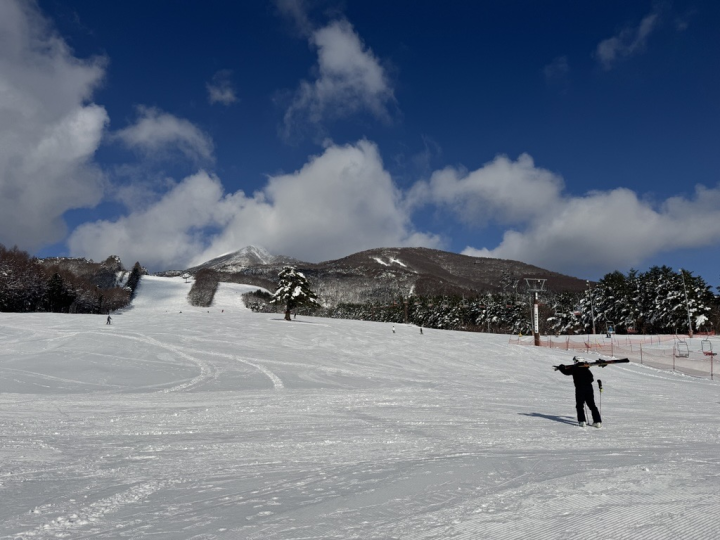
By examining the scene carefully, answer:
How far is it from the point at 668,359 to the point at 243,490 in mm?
34794

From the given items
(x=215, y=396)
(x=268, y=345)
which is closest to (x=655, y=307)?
(x=268, y=345)

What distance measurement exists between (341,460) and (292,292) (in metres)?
58.4

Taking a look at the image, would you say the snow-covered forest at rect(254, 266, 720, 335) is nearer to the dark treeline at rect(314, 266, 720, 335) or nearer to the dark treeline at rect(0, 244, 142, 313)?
the dark treeline at rect(314, 266, 720, 335)

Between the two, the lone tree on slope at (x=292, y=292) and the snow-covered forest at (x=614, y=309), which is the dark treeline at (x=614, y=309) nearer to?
the snow-covered forest at (x=614, y=309)

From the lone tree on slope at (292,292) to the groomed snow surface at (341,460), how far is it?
44425 mm

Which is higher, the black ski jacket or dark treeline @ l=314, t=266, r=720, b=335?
dark treeline @ l=314, t=266, r=720, b=335

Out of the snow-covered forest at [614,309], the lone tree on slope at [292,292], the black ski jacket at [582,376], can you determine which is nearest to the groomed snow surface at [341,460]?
the black ski jacket at [582,376]

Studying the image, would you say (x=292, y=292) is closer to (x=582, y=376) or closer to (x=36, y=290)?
(x=582, y=376)

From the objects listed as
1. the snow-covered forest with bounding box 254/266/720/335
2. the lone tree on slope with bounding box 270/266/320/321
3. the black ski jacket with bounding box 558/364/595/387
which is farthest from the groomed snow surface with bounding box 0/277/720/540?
the snow-covered forest with bounding box 254/266/720/335

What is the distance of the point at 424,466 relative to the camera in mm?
6113

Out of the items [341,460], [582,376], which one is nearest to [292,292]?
[582,376]

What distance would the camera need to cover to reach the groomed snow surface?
397cm

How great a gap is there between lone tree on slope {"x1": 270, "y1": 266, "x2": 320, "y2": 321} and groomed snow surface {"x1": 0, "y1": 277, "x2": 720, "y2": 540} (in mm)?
44425

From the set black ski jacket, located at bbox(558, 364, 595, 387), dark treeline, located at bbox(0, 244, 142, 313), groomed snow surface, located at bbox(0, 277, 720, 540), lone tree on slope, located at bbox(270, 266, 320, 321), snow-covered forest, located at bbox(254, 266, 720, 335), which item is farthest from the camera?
dark treeline, located at bbox(0, 244, 142, 313)
